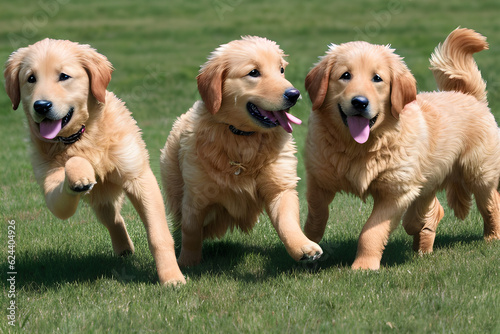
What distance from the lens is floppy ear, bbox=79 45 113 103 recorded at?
4371 mm

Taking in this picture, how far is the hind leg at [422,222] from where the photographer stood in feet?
17.5

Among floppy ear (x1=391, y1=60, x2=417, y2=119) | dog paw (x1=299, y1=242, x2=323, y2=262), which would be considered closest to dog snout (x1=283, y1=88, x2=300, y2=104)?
floppy ear (x1=391, y1=60, x2=417, y2=119)

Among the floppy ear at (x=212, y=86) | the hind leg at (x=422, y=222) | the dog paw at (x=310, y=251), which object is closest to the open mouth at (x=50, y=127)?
the floppy ear at (x=212, y=86)

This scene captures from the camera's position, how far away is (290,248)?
427cm

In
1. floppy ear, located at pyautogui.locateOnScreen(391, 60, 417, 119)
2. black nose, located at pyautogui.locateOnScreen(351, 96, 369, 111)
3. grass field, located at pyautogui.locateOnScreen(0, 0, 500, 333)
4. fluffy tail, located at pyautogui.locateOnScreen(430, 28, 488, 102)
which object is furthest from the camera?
fluffy tail, located at pyautogui.locateOnScreen(430, 28, 488, 102)

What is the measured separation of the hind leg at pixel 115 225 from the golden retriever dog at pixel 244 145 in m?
0.63

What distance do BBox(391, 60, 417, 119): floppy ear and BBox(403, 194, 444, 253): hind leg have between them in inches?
41.4

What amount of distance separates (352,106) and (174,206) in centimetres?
195

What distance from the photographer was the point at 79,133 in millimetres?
4430

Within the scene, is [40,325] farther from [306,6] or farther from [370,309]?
[306,6]

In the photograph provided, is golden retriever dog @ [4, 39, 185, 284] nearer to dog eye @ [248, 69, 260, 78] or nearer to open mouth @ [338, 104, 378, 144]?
dog eye @ [248, 69, 260, 78]

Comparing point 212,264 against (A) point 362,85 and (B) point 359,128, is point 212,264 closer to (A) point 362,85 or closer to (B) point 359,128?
(B) point 359,128

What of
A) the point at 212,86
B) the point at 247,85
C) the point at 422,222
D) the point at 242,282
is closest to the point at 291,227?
the point at 242,282

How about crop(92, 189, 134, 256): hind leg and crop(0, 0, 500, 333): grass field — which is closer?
crop(0, 0, 500, 333): grass field
